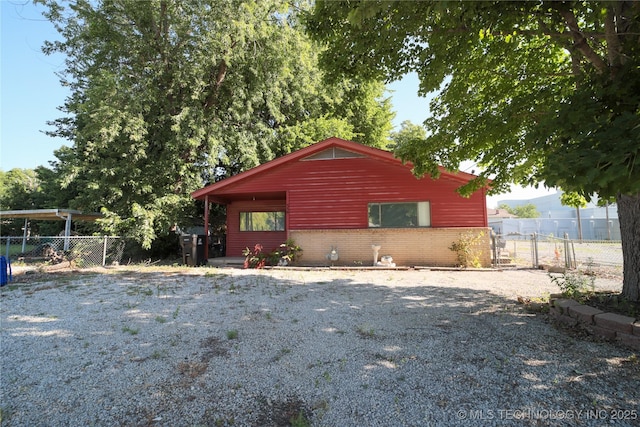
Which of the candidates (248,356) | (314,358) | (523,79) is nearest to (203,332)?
(248,356)

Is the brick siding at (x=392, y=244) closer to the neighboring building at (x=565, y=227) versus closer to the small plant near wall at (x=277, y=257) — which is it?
the small plant near wall at (x=277, y=257)

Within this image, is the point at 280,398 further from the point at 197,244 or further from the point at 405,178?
the point at 197,244

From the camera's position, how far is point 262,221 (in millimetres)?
14602

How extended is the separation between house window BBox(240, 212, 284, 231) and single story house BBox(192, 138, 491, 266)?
2.20m

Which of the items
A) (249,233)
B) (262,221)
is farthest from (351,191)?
(249,233)

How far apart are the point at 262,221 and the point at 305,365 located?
11.8m

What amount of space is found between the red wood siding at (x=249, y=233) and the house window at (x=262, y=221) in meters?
0.15

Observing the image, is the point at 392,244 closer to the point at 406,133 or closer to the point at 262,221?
the point at 262,221

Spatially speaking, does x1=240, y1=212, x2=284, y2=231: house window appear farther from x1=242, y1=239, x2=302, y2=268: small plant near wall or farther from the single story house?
x1=242, y1=239, x2=302, y2=268: small plant near wall

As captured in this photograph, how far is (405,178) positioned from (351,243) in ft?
10.2

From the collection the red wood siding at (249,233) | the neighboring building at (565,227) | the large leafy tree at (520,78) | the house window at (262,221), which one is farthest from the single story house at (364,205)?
the neighboring building at (565,227)

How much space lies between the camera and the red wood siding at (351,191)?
35.7ft

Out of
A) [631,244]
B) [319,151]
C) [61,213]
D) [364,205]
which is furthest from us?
[61,213]

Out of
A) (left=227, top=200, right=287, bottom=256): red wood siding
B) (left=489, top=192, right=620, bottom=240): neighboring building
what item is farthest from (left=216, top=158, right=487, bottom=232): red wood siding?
(left=489, top=192, right=620, bottom=240): neighboring building
